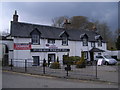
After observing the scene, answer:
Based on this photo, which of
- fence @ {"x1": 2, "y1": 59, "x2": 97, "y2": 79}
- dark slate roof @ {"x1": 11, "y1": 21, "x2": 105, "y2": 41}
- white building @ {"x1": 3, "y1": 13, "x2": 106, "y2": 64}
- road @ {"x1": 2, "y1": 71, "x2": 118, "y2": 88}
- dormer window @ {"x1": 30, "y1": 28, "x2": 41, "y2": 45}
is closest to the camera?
road @ {"x1": 2, "y1": 71, "x2": 118, "y2": 88}

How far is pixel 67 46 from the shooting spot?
33.9 metres

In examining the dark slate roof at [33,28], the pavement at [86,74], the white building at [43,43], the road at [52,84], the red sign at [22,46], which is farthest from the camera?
the dark slate roof at [33,28]

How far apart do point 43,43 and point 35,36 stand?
179cm

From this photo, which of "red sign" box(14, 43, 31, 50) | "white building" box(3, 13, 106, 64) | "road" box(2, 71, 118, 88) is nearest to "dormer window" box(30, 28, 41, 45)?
"white building" box(3, 13, 106, 64)

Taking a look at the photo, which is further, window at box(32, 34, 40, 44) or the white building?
window at box(32, 34, 40, 44)

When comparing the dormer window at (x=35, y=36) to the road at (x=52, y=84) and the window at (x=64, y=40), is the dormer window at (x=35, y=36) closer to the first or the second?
the window at (x=64, y=40)

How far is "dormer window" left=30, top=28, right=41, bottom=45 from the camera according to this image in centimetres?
2914

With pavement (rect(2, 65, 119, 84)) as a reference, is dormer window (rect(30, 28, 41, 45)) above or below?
above

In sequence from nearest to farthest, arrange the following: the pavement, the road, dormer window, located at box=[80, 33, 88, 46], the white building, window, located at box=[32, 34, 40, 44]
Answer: the road
the pavement
the white building
window, located at box=[32, 34, 40, 44]
dormer window, located at box=[80, 33, 88, 46]

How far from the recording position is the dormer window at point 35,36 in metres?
29.1

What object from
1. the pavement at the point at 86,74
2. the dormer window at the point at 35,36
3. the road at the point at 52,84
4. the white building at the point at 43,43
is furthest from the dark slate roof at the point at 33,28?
the road at the point at 52,84

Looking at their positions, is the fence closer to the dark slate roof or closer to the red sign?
the red sign

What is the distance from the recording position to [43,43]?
30219 mm

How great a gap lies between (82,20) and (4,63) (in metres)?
45.2
